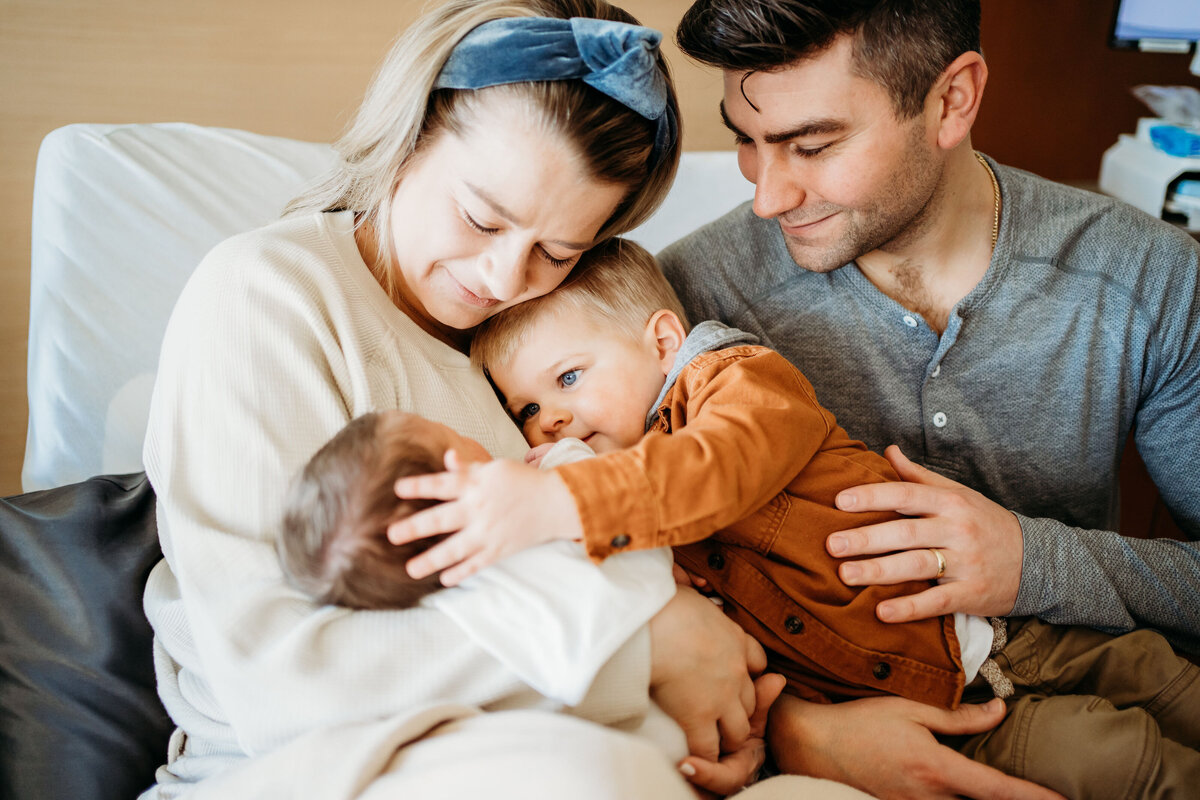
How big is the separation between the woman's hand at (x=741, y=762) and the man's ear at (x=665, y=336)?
527 millimetres

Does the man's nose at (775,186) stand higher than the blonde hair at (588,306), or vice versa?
the man's nose at (775,186)

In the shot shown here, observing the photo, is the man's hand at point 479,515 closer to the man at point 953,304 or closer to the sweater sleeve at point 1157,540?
the man at point 953,304

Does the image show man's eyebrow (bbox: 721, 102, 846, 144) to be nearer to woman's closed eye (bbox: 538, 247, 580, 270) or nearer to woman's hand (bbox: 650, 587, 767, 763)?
woman's closed eye (bbox: 538, 247, 580, 270)

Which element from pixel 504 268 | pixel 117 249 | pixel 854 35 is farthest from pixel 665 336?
pixel 117 249

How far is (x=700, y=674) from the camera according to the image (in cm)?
104

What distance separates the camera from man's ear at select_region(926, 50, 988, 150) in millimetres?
1446

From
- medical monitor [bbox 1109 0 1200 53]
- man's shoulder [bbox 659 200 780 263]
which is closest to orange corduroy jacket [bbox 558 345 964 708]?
man's shoulder [bbox 659 200 780 263]

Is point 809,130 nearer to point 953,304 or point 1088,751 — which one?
point 953,304

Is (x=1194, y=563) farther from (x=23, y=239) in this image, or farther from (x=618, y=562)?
(x=23, y=239)

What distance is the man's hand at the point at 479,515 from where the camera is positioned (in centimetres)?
92

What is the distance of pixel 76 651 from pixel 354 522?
1.54 feet

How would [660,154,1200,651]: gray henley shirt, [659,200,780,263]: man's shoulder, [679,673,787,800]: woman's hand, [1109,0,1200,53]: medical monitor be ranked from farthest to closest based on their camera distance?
[1109,0,1200,53]: medical monitor → [659,200,780,263]: man's shoulder → [660,154,1200,651]: gray henley shirt → [679,673,787,800]: woman's hand

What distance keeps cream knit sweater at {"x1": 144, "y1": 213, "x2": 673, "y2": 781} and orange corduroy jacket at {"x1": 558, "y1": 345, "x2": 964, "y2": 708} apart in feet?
0.57

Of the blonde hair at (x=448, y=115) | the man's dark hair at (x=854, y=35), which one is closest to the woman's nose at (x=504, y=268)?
the blonde hair at (x=448, y=115)
